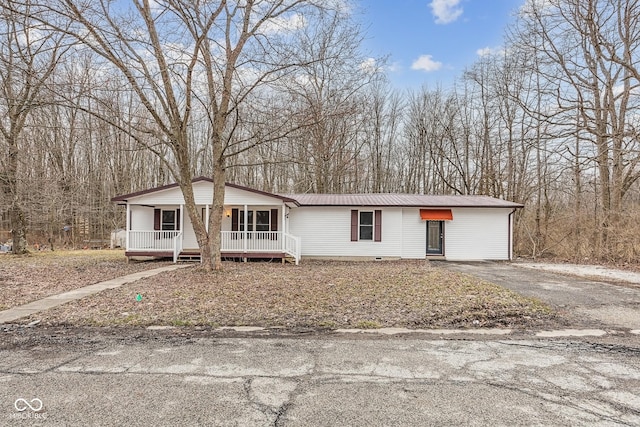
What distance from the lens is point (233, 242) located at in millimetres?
15195

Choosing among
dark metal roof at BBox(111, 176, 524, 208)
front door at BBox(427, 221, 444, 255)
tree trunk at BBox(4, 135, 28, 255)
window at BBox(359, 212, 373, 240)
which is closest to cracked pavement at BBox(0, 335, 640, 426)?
dark metal roof at BBox(111, 176, 524, 208)

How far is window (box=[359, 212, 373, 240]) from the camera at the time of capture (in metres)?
16.6

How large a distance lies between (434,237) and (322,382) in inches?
598

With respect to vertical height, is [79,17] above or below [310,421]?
above

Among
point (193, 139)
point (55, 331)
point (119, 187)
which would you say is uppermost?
point (193, 139)

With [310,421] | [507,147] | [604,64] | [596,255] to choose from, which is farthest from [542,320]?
[507,147]

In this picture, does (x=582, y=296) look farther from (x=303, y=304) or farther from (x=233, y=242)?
(x=233, y=242)

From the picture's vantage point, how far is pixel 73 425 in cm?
267

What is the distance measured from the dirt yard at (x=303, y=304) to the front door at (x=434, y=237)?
7.62 m

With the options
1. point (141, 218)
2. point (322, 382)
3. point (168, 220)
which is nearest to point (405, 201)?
point (168, 220)

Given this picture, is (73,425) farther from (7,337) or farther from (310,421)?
(7,337)

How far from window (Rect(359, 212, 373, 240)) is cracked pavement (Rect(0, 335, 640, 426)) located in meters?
11.7

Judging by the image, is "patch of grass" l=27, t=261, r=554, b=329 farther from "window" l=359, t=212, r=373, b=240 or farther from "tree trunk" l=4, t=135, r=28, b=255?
"tree trunk" l=4, t=135, r=28, b=255

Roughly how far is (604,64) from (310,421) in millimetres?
20912
